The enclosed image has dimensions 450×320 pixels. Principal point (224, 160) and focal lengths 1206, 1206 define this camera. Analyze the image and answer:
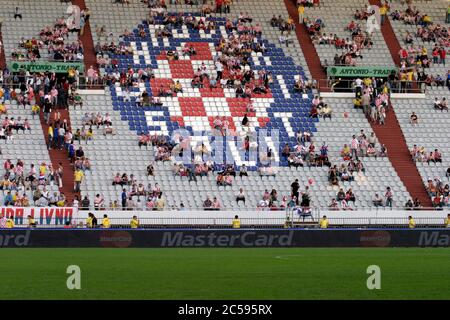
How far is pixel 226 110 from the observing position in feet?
208

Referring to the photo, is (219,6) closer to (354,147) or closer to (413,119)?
(413,119)

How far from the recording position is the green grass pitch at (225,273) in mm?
27359

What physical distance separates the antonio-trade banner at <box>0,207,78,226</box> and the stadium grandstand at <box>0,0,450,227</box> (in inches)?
3.9

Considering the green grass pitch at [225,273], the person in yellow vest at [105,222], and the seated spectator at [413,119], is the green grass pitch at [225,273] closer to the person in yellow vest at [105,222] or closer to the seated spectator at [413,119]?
the person in yellow vest at [105,222]

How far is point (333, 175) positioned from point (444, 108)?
10165mm

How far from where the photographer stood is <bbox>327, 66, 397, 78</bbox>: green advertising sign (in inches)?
2630

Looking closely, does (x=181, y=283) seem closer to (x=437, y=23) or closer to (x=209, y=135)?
(x=209, y=135)

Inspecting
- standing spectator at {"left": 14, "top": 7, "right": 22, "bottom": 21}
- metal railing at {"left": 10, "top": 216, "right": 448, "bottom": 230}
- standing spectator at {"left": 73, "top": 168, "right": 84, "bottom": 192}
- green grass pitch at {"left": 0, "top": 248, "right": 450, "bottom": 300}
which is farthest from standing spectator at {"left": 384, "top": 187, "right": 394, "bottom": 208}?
standing spectator at {"left": 14, "top": 7, "right": 22, "bottom": 21}

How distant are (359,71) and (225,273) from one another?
1420 inches

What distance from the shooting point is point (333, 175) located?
5881 centimetres

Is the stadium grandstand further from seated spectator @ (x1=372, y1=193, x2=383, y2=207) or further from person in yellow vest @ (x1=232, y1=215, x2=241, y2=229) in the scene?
person in yellow vest @ (x1=232, y1=215, x2=241, y2=229)

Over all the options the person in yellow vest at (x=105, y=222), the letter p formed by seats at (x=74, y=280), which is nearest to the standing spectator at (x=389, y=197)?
the person in yellow vest at (x=105, y=222)

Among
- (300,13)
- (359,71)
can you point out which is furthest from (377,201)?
(300,13)
